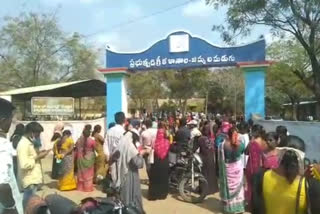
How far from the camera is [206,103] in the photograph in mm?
54219

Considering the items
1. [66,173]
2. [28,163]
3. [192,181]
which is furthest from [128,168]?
[66,173]

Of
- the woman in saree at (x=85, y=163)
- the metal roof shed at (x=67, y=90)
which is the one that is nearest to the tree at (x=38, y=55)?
the metal roof shed at (x=67, y=90)

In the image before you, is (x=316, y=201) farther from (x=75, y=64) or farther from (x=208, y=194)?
(x=75, y=64)

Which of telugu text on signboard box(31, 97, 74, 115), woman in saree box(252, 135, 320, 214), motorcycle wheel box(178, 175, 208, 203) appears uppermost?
telugu text on signboard box(31, 97, 74, 115)

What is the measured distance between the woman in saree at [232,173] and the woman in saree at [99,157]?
167 inches

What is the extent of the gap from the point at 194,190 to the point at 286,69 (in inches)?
1242

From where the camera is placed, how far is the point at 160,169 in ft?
35.8

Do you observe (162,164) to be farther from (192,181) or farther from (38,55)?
Result: (38,55)

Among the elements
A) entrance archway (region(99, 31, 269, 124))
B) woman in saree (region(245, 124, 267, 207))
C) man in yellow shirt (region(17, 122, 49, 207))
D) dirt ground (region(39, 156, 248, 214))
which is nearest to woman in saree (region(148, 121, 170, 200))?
dirt ground (region(39, 156, 248, 214))

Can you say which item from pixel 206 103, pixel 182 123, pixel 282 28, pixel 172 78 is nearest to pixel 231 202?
pixel 182 123

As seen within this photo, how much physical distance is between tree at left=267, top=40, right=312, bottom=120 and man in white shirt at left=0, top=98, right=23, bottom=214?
36361mm

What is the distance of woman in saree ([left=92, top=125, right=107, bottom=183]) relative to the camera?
12.8 m

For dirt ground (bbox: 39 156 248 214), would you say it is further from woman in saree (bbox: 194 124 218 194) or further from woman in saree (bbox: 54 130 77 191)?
woman in saree (bbox: 54 130 77 191)

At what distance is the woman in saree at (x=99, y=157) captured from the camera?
1282cm
